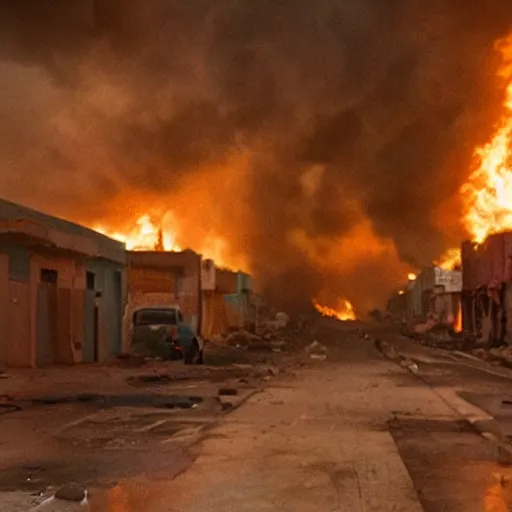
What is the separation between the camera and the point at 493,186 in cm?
4769

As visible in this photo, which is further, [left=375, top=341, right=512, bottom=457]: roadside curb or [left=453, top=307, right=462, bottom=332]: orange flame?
[left=453, top=307, right=462, bottom=332]: orange flame

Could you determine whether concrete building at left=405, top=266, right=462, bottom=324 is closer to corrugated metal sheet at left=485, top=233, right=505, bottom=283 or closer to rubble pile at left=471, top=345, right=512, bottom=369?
corrugated metal sheet at left=485, top=233, right=505, bottom=283

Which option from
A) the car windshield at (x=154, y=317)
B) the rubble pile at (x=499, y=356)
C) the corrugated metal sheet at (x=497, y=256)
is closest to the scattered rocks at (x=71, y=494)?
the car windshield at (x=154, y=317)

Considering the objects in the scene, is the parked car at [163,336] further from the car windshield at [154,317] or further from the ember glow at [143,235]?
the ember glow at [143,235]

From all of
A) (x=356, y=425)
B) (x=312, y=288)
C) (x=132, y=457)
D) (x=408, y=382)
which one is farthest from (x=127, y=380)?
(x=312, y=288)

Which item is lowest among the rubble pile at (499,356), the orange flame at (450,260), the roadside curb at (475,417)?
the rubble pile at (499,356)

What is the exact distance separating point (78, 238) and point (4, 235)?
5389 mm

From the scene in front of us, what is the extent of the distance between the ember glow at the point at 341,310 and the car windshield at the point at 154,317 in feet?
216

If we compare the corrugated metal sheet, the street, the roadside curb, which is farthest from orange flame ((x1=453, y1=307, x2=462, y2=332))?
the street

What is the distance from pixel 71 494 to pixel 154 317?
74.4 feet

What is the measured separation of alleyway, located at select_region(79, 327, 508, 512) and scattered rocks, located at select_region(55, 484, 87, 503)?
126 mm

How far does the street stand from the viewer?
25.1ft

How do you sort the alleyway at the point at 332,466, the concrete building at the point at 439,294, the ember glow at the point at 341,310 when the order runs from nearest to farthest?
the alleyway at the point at 332,466 → the concrete building at the point at 439,294 → the ember glow at the point at 341,310

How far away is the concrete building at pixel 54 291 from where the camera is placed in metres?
24.5
